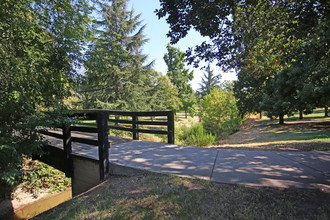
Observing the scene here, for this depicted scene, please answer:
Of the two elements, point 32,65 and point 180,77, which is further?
point 180,77

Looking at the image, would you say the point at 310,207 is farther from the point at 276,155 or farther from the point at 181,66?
the point at 181,66

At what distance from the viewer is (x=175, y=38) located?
165 inches

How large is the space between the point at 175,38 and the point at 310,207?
3857mm

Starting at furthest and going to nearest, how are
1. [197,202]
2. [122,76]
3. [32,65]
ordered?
[122,76] → [32,65] → [197,202]

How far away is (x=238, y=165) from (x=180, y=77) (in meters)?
32.6

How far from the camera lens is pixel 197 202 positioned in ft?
7.73

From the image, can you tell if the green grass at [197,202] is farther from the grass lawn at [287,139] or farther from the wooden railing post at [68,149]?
the grass lawn at [287,139]

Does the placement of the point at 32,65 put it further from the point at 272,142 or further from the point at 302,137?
the point at 302,137

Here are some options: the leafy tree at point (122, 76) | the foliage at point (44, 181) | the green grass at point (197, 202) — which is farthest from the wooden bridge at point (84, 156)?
the leafy tree at point (122, 76)

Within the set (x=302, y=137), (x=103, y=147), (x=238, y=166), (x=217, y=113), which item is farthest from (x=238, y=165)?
(x=217, y=113)

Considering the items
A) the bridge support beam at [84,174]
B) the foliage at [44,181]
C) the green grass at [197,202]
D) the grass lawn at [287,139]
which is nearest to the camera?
the green grass at [197,202]

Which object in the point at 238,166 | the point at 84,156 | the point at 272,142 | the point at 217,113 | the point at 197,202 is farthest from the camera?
the point at 217,113

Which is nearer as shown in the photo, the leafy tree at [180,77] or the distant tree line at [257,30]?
the distant tree line at [257,30]

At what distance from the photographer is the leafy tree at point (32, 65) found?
3064mm
